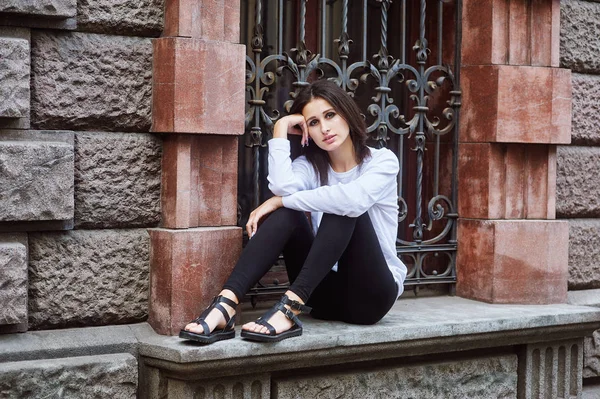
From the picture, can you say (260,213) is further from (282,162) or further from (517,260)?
(517,260)

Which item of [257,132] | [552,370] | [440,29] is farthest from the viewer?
[440,29]

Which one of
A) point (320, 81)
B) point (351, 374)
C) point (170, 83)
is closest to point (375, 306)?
point (351, 374)

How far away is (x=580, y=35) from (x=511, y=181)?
1.05 m

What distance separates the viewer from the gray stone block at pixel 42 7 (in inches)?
148

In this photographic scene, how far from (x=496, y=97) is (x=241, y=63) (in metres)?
1.62

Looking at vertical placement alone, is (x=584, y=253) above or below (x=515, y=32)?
below

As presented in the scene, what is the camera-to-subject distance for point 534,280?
5.30 meters

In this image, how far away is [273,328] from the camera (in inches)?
159

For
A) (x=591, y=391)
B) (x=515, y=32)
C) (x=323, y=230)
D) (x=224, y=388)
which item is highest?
(x=515, y=32)

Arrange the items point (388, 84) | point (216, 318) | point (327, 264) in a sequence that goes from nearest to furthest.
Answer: point (216, 318)
point (327, 264)
point (388, 84)

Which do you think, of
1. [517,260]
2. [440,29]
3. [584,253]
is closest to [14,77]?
[440,29]

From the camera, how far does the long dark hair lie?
177 inches

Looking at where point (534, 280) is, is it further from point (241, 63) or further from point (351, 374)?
point (241, 63)

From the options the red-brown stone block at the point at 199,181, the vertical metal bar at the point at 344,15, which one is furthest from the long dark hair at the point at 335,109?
the vertical metal bar at the point at 344,15
